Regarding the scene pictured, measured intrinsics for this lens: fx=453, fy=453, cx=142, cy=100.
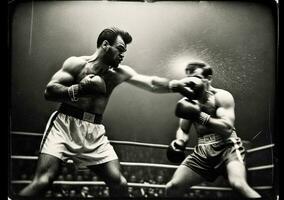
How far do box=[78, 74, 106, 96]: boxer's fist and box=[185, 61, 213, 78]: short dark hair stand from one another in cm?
55

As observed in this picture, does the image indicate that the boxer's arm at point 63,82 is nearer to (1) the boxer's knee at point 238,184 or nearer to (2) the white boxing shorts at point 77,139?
(2) the white boxing shorts at point 77,139

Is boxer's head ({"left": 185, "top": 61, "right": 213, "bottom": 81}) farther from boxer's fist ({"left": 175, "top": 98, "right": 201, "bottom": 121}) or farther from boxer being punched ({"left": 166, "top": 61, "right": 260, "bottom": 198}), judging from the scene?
boxer's fist ({"left": 175, "top": 98, "right": 201, "bottom": 121})

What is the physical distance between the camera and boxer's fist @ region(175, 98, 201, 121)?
2812 mm

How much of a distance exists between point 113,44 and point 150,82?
13.1 inches

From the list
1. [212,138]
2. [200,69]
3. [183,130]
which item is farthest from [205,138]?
[200,69]

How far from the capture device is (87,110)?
9.16ft

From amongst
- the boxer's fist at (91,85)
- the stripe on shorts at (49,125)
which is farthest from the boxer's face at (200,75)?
the stripe on shorts at (49,125)

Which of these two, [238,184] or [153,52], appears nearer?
[238,184]

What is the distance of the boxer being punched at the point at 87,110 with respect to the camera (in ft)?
8.99

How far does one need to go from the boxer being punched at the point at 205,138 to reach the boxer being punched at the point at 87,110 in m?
0.18

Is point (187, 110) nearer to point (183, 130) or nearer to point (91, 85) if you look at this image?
point (183, 130)

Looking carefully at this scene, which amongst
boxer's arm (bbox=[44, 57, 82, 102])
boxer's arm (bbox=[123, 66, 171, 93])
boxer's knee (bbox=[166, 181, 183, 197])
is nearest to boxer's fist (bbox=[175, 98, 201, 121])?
boxer's arm (bbox=[123, 66, 171, 93])

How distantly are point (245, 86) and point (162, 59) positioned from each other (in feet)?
1.82

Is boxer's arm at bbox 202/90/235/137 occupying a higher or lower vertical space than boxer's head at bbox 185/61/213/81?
lower
